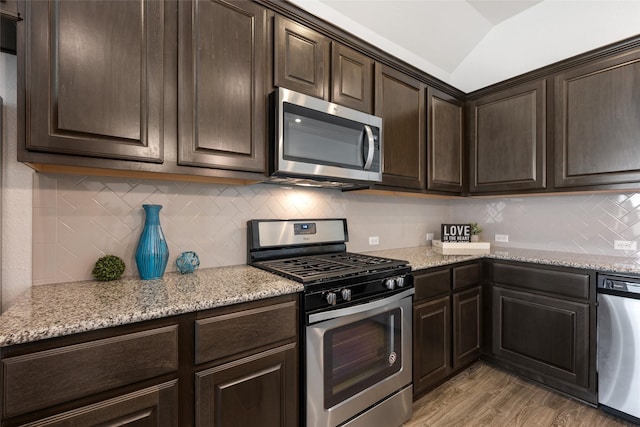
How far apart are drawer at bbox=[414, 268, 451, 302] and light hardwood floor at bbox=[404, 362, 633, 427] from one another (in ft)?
2.42

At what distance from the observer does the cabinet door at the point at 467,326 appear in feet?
7.38

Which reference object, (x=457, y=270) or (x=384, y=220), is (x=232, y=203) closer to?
(x=384, y=220)

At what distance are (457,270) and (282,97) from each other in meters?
1.80

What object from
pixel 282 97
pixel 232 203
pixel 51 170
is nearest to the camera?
pixel 51 170

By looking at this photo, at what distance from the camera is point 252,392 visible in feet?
3.94

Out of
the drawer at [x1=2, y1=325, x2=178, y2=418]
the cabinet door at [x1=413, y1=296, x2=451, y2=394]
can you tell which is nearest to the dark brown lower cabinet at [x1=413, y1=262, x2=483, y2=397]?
the cabinet door at [x1=413, y1=296, x2=451, y2=394]

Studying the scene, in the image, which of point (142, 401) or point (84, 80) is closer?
point (142, 401)

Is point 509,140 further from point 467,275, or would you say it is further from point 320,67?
point 320,67

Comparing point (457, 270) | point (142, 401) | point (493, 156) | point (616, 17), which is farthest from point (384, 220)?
point (616, 17)

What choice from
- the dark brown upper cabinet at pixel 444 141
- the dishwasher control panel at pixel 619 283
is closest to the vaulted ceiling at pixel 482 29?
the dark brown upper cabinet at pixel 444 141

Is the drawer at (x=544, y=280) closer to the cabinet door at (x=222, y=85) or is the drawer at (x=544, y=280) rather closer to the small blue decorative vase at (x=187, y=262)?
the cabinet door at (x=222, y=85)

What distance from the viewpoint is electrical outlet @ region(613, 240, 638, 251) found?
2186 mm

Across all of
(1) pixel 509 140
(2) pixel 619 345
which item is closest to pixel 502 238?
(1) pixel 509 140

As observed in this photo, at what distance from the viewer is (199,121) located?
1.38 m
